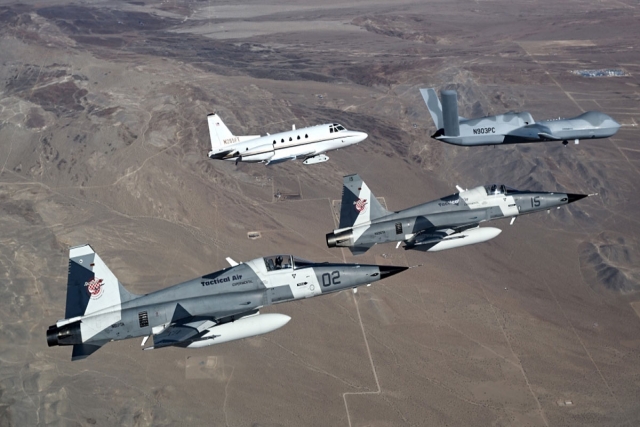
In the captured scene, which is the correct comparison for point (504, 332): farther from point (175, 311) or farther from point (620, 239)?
point (175, 311)

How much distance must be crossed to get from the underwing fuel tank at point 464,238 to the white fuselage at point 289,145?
804 inches

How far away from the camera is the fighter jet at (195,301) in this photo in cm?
4847

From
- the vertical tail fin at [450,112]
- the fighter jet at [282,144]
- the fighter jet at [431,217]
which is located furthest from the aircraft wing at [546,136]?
the fighter jet at [282,144]

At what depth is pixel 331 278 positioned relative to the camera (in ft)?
165

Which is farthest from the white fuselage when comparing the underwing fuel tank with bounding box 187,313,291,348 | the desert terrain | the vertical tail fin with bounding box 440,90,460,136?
the underwing fuel tank with bounding box 187,313,291,348

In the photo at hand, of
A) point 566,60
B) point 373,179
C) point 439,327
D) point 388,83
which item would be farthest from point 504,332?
point 566,60

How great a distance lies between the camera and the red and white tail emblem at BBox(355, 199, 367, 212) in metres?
59.1

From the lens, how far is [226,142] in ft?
250

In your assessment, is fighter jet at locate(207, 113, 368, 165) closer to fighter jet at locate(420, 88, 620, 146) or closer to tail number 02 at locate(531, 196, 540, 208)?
fighter jet at locate(420, 88, 620, 146)

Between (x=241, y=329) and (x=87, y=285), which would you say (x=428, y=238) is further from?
(x=87, y=285)

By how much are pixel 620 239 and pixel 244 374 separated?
49.4 meters

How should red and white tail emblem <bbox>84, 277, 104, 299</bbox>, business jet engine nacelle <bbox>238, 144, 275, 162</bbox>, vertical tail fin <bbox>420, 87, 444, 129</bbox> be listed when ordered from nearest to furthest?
red and white tail emblem <bbox>84, 277, 104, 299</bbox> → vertical tail fin <bbox>420, 87, 444, 129</bbox> → business jet engine nacelle <bbox>238, 144, 275, 162</bbox>

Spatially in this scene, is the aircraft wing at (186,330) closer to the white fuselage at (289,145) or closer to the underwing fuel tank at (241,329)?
the underwing fuel tank at (241,329)

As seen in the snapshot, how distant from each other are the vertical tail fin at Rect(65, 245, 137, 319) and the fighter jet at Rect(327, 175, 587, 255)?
18273mm
